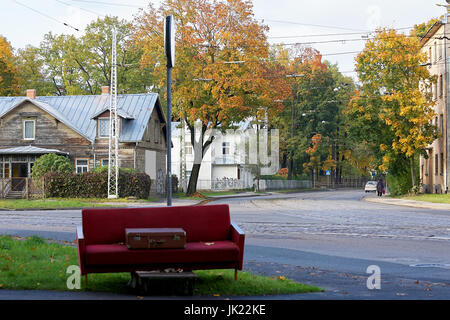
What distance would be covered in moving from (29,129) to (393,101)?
2736 centimetres

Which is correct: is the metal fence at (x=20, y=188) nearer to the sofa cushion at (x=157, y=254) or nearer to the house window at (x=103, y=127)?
the house window at (x=103, y=127)

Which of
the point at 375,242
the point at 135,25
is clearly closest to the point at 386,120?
the point at 135,25

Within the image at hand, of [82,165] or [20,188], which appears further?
[82,165]

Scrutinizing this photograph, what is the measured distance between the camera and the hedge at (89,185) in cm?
4266

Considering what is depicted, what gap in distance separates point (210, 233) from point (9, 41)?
70233 mm

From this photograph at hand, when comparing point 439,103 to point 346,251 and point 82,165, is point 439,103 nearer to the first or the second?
point 82,165

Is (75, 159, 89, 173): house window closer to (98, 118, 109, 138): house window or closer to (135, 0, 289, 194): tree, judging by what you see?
(98, 118, 109, 138): house window

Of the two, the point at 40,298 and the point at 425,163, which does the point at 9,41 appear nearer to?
the point at 425,163

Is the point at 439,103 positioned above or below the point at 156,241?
above

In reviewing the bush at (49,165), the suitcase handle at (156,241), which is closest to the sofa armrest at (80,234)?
the suitcase handle at (156,241)

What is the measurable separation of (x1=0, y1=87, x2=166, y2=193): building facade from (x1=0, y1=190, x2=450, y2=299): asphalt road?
84.3ft

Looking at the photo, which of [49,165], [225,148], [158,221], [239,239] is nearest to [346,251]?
[239,239]

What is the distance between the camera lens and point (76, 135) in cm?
5094

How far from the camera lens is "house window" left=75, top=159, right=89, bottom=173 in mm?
50906
